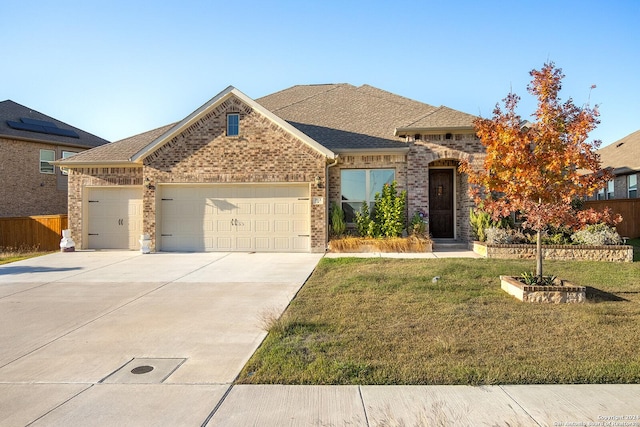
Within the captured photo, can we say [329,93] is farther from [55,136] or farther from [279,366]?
[279,366]

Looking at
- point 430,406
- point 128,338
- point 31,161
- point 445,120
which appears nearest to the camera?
point 430,406

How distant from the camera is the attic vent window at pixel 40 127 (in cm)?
2098

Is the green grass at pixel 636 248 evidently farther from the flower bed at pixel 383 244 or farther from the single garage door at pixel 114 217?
the single garage door at pixel 114 217

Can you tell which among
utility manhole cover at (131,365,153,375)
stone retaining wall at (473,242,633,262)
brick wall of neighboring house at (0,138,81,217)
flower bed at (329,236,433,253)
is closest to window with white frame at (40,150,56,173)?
brick wall of neighboring house at (0,138,81,217)

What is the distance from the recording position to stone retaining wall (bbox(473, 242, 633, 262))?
1113cm

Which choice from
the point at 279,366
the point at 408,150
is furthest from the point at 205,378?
the point at 408,150

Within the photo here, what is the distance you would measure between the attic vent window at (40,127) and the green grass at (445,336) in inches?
811

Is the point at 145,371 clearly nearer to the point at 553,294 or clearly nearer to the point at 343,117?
the point at 553,294

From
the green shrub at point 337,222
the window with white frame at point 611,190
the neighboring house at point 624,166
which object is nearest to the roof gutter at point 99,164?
the green shrub at point 337,222

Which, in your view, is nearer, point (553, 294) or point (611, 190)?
point (553, 294)

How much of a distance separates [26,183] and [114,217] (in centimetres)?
897

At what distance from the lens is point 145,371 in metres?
4.39

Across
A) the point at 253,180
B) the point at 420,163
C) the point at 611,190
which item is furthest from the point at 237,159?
the point at 611,190

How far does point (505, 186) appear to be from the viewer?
7613 millimetres
